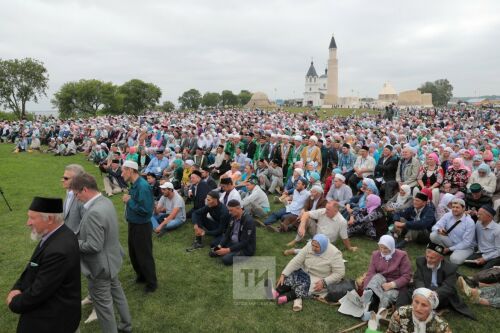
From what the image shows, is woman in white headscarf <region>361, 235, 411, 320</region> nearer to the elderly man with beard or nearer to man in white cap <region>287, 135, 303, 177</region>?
the elderly man with beard

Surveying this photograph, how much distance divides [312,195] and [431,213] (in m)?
2.23

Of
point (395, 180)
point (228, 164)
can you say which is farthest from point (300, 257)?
point (228, 164)

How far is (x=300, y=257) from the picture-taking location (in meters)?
5.18

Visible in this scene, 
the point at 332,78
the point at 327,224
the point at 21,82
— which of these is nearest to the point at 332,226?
the point at 327,224

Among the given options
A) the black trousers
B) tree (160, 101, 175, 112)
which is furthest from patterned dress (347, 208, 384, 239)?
tree (160, 101, 175, 112)

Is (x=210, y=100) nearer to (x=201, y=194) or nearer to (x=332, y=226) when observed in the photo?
(x=201, y=194)

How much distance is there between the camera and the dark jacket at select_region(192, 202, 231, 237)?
21.8 ft

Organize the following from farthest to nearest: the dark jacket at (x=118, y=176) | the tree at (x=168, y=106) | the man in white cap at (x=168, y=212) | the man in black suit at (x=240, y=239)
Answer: the tree at (x=168, y=106)
the dark jacket at (x=118, y=176)
the man in white cap at (x=168, y=212)
the man in black suit at (x=240, y=239)

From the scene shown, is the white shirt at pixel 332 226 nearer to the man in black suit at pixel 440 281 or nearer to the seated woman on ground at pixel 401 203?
the seated woman on ground at pixel 401 203

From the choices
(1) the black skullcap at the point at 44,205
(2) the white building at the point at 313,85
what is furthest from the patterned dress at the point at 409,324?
(2) the white building at the point at 313,85

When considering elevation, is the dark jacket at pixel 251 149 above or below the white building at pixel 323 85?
below

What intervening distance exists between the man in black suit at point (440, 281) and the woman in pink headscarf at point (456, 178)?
352cm

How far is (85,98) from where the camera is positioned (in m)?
57.2

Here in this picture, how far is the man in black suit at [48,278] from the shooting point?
260 cm
